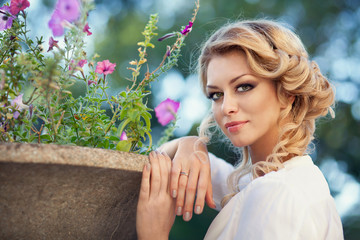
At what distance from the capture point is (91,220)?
1.25 m

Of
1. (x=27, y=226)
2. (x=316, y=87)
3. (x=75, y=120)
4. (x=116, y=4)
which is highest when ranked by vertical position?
(x=116, y=4)

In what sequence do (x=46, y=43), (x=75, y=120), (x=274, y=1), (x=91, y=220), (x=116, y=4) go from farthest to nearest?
(x=116, y=4)
(x=274, y=1)
(x=46, y=43)
(x=75, y=120)
(x=91, y=220)

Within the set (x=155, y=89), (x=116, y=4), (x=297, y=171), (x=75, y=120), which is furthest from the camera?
(x=116, y=4)

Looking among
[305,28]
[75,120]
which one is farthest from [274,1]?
[75,120]

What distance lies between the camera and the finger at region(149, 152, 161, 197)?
4.41 feet

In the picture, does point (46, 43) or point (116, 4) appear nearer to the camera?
point (46, 43)

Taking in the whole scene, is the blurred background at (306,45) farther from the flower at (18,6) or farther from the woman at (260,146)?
the flower at (18,6)

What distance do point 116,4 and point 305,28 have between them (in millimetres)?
4711

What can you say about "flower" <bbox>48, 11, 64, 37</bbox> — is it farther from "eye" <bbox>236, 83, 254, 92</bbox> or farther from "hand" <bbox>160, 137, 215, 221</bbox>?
"eye" <bbox>236, 83, 254, 92</bbox>

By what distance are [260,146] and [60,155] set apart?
1.34 meters

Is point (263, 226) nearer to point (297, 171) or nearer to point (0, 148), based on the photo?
point (297, 171)

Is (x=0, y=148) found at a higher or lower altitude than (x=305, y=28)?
lower

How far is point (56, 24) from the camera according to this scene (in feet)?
4.26

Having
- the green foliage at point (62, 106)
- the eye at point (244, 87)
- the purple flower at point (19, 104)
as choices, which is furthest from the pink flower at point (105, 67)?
the eye at point (244, 87)
